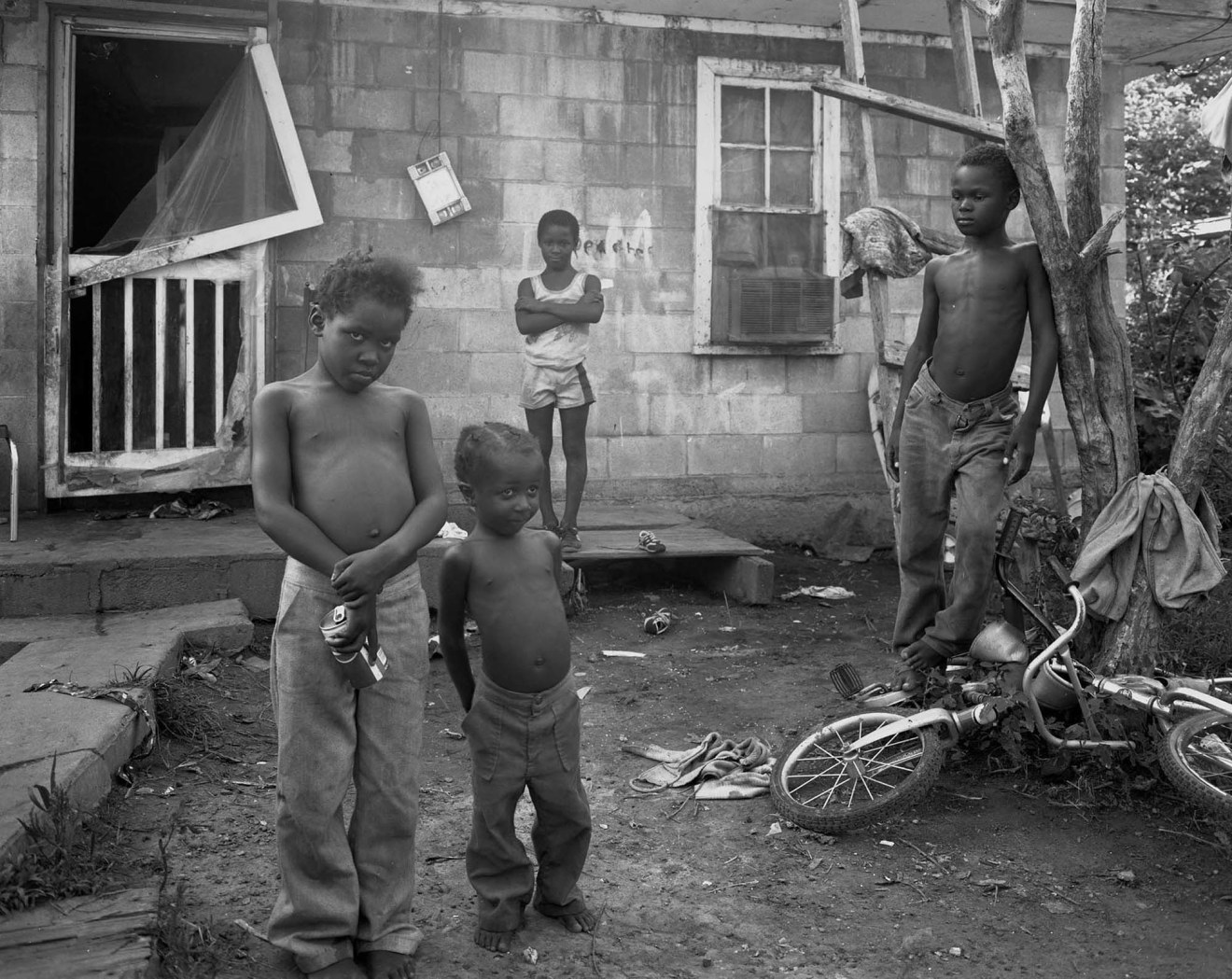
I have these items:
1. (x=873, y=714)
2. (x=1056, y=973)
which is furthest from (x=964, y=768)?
(x=1056, y=973)

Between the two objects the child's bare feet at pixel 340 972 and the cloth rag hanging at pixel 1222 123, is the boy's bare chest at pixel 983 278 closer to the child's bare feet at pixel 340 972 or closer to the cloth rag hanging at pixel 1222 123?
the cloth rag hanging at pixel 1222 123

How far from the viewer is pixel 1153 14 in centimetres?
782

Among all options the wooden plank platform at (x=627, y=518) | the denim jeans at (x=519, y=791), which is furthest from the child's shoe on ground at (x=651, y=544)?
the denim jeans at (x=519, y=791)

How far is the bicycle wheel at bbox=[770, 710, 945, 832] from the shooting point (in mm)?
3746

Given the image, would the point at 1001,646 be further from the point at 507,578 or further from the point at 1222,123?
the point at 1222,123

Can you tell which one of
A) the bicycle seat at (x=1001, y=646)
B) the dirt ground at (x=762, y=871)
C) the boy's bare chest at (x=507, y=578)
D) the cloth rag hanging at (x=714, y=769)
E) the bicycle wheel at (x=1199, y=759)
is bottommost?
the dirt ground at (x=762, y=871)

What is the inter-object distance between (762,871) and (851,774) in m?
0.53

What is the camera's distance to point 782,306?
834 cm

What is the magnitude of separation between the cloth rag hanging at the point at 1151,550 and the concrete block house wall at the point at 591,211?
3533 millimetres

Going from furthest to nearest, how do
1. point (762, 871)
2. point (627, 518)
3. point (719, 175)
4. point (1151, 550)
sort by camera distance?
point (719, 175) < point (627, 518) < point (1151, 550) < point (762, 871)

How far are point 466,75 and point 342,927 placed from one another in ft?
20.0

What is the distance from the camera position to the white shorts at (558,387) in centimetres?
679

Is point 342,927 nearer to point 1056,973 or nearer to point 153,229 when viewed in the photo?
point 1056,973

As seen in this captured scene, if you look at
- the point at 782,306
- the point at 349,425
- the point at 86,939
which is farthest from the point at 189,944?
the point at 782,306
